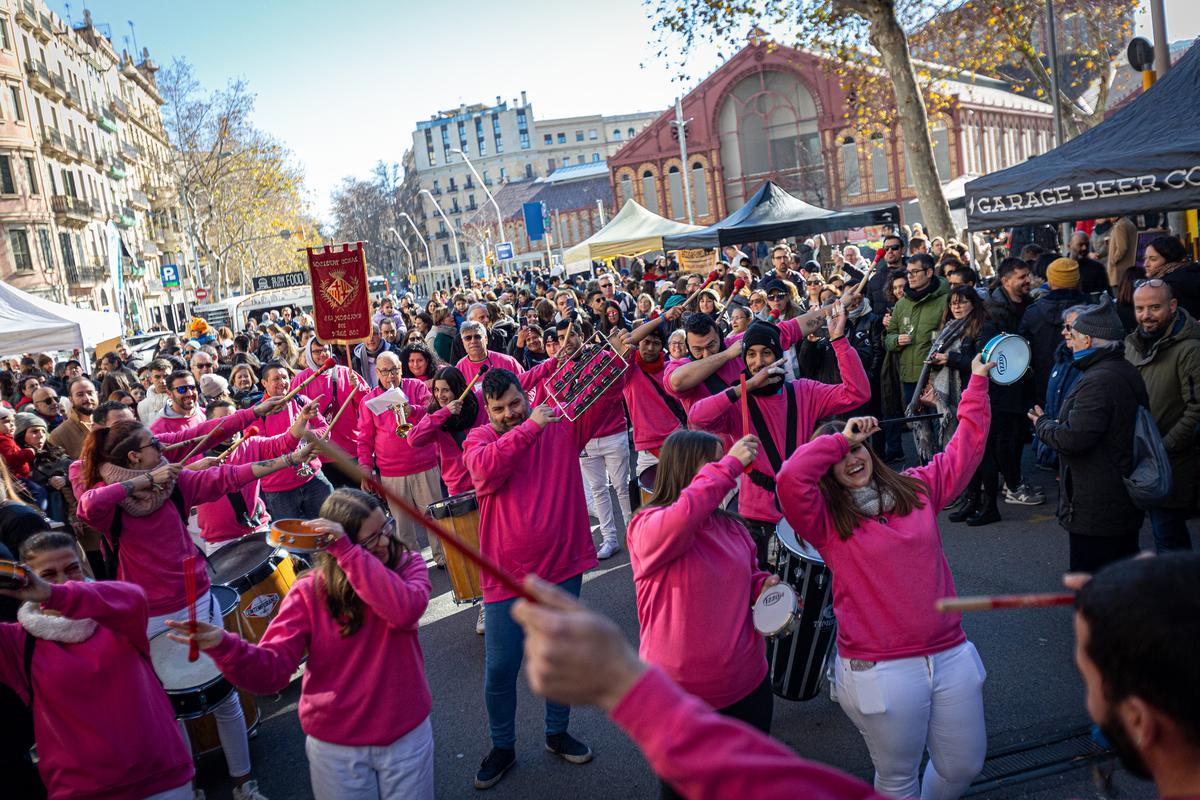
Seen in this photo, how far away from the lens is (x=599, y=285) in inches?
625

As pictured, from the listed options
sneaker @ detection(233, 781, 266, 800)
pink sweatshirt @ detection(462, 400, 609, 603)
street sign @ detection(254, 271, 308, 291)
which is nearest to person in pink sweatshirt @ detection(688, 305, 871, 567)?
pink sweatshirt @ detection(462, 400, 609, 603)

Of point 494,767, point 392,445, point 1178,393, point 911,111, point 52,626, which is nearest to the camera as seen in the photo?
point 52,626

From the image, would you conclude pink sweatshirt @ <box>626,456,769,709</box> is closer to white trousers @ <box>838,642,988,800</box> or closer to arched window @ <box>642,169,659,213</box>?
white trousers @ <box>838,642,988,800</box>

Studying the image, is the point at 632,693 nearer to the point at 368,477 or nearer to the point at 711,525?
the point at 368,477

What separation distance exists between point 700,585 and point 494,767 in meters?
1.98

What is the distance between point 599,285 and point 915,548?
41.7 ft

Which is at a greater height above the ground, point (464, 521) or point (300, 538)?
point (300, 538)

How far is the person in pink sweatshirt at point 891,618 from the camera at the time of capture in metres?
3.39

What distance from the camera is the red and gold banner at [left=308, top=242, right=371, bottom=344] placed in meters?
7.53

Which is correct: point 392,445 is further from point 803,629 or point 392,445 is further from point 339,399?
point 803,629

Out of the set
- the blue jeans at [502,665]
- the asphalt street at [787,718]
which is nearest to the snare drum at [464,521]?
the asphalt street at [787,718]

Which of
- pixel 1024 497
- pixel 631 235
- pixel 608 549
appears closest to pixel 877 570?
pixel 608 549

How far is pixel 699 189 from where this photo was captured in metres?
59.0

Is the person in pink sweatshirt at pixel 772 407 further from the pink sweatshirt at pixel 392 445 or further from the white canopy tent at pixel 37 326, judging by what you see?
the white canopy tent at pixel 37 326
